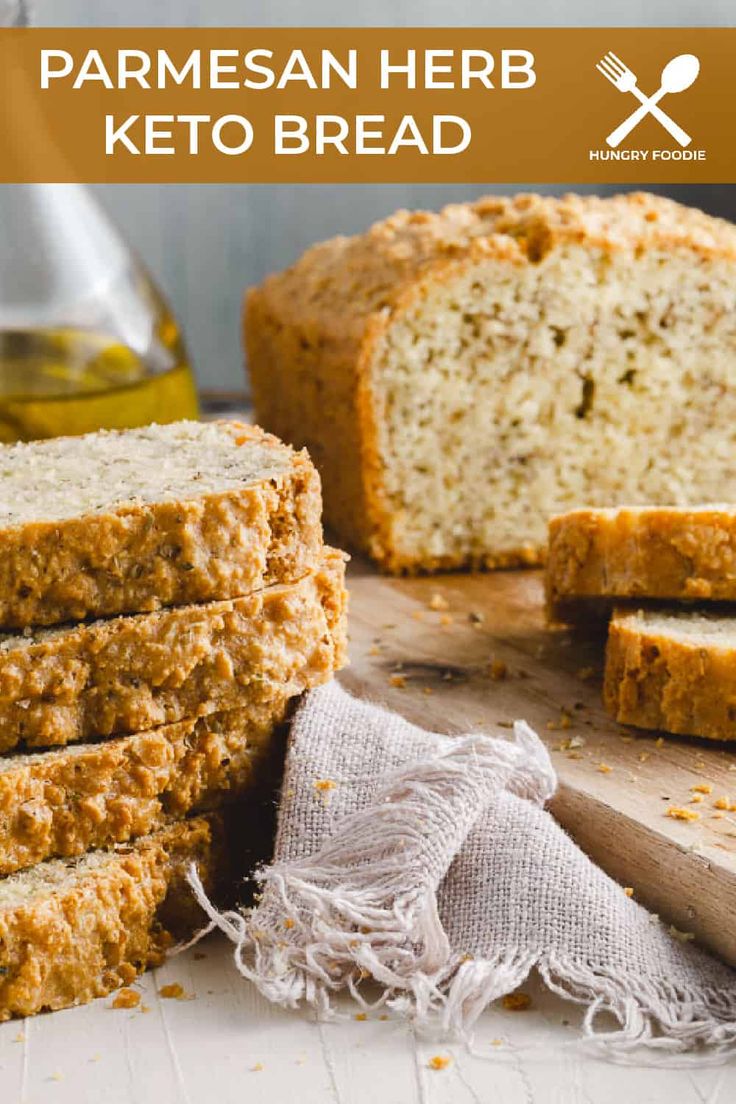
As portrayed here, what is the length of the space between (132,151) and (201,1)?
2.43 feet

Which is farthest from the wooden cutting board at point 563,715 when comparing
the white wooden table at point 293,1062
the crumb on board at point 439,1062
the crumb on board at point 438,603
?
the crumb on board at point 439,1062

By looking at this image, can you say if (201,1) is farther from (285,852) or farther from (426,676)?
(285,852)

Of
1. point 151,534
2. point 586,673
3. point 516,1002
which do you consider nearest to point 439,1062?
point 516,1002

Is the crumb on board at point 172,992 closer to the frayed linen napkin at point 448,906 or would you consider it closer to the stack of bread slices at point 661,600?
the frayed linen napkin at point 448,906

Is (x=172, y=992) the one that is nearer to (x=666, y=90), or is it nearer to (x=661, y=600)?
(x=661, y=600)

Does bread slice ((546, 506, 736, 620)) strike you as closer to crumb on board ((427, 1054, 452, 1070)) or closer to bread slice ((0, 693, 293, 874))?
bread slice ((0, 693, 293, 874))

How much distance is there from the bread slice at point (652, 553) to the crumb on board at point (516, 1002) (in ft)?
3.76

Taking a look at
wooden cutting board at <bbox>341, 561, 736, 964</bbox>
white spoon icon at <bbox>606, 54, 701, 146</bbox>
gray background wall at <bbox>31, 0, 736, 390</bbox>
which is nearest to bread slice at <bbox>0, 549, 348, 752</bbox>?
wooden cutting board at <bbox>341, 561, 736, 964</bbox>

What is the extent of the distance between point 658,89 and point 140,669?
4.42 metres

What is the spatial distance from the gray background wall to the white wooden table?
15.4 feet

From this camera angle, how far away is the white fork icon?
590 centimetres

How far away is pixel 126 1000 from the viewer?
2.48 m

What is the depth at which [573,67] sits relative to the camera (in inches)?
247

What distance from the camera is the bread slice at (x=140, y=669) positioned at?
2.59 metres
